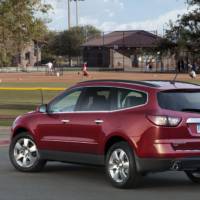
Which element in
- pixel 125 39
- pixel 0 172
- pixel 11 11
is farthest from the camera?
pixel 125 39

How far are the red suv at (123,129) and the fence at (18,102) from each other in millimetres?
11524

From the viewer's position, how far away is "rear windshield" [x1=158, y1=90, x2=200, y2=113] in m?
9.32

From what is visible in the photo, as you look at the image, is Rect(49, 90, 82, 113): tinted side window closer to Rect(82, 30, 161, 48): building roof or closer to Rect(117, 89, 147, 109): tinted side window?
Result: Rect(117, 89, 147, 109): tinted side window

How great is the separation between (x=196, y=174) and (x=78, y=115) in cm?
210

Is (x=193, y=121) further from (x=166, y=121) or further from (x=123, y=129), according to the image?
(x=123, y=129)

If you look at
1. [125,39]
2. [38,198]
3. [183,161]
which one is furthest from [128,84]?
[125,39]

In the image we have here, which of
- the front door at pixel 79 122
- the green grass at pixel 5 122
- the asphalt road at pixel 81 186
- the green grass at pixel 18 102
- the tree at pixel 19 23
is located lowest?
the green grass at pixel 18 102

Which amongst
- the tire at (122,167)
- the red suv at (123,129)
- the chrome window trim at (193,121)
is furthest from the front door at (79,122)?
the chrome window trim at (193,121)

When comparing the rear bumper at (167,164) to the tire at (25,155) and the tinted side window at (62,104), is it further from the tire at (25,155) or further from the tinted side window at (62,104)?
the tire at (25,155)

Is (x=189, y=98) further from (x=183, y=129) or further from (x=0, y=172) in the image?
(x=0, y=172)

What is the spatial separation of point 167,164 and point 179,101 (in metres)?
0.99

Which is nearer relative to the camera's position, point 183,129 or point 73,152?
point 183,129

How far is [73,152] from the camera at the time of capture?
33.9ft

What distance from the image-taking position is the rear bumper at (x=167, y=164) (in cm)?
904
